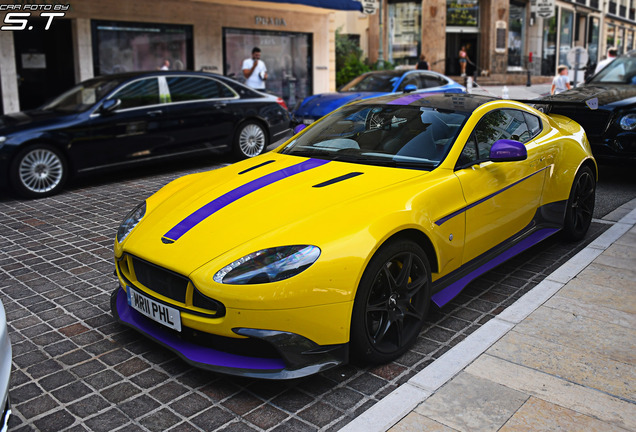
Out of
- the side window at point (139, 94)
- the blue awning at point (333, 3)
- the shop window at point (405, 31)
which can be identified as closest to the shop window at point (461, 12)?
the shop window at point (405, 31)

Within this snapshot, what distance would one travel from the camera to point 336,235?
327 centimetres

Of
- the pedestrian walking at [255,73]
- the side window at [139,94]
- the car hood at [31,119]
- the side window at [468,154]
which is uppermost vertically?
the pedestrian walking at [255,73]

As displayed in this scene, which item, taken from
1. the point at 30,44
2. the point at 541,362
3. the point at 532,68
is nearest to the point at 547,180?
the point at 541,362

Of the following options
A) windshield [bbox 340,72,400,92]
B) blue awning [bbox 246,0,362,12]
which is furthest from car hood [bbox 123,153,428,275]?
blue awning [bbox 246,0,362,12]

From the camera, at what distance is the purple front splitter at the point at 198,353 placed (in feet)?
10.2

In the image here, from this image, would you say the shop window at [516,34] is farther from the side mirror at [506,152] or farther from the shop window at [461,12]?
the side mirror at [506,152]

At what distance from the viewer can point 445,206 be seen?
3.90 m

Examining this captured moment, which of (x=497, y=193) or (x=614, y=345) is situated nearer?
(x=614, y=345)

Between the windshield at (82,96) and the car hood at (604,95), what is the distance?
6.31 m

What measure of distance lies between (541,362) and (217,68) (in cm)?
1488

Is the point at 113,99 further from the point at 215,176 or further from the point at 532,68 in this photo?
the point at 532,68

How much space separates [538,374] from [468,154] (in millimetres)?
1603

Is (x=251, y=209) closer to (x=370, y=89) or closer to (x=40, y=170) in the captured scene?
(x=40, y=170)

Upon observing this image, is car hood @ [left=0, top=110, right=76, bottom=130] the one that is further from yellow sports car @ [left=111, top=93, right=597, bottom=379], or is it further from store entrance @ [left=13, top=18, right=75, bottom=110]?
store entrance @ [left=13, top=18, right=75, bottom=110]
